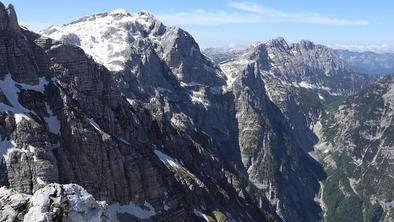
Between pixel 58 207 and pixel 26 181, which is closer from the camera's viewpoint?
pixel 58 207

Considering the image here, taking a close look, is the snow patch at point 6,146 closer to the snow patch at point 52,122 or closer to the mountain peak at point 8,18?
the snow patch at point 52,122

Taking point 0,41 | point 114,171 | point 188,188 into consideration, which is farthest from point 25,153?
point 188,188

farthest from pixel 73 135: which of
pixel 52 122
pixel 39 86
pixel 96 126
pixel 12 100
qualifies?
pixel 39 86

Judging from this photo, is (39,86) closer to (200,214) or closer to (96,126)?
(96,126)

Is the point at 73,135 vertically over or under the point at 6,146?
under

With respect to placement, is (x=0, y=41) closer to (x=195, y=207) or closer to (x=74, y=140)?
(x=74, y=140)

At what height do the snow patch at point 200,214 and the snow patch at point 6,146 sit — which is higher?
the snow patch at point 6,146

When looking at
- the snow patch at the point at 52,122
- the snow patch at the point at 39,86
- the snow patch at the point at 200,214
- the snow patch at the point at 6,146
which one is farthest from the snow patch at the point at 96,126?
the snow patch at the point at 200,214

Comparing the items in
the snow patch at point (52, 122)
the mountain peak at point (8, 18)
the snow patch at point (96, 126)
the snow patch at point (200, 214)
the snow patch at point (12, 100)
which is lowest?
the snow patch at point (200, 214)

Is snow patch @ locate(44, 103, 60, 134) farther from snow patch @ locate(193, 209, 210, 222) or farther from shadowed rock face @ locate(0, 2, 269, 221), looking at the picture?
snow patch @ locate(193, 209, 210, 222)
